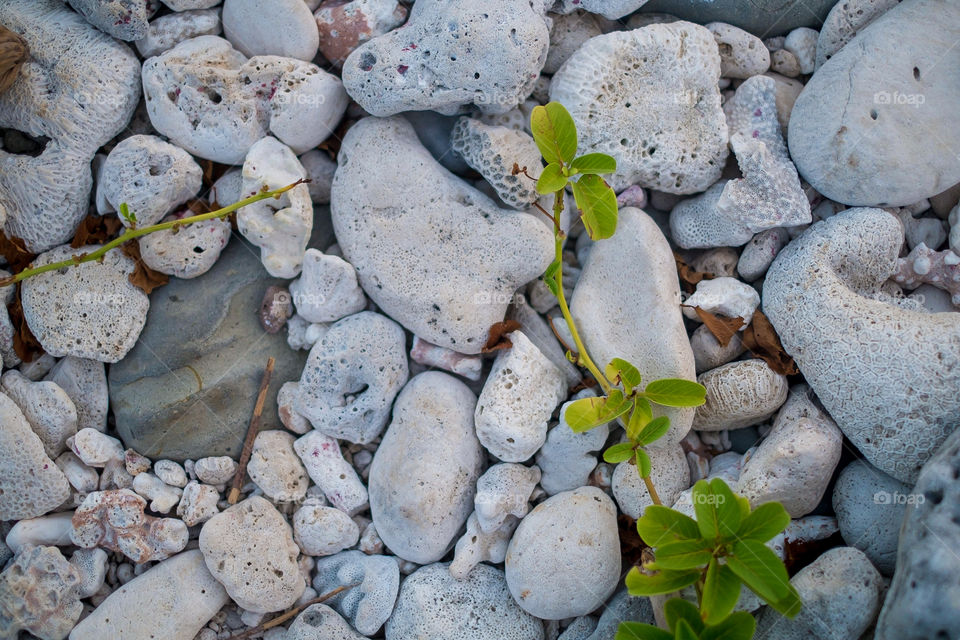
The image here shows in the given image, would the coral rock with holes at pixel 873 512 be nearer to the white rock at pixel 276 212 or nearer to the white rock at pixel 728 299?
the white rock at pixel 728 299

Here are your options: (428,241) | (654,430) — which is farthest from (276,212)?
(654,430)

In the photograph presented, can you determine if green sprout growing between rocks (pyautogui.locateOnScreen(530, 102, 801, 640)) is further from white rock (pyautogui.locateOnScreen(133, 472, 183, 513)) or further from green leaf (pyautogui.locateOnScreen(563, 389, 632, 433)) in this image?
white rock (pyautogui.locateOnScreen(133, 472, 183, 513))

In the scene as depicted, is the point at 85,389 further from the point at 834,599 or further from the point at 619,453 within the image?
the point at 834,599

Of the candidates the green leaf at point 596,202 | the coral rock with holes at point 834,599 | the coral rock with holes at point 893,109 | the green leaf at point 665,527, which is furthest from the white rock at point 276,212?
the coral rock with holes at point 834,599

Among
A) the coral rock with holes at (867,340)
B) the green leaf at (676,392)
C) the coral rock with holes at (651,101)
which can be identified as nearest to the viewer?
the green leaf at (676,392)

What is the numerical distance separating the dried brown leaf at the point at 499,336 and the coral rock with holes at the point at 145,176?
1677 mm

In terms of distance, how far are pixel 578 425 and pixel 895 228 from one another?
5.97 ft

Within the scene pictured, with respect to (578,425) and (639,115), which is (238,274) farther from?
(639,115)

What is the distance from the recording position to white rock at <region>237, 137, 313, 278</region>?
3346 mm

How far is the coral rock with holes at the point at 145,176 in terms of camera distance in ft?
10.9

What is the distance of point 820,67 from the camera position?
3.49m

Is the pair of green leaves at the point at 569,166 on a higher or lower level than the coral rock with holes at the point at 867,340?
higher

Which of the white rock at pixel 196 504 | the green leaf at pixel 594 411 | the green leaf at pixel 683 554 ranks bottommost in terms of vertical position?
the white rock at pixel 196 504

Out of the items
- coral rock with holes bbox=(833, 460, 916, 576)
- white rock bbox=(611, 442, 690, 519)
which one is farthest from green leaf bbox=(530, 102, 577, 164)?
coral rock with holes bbox=(833, 460, 916, 576)
